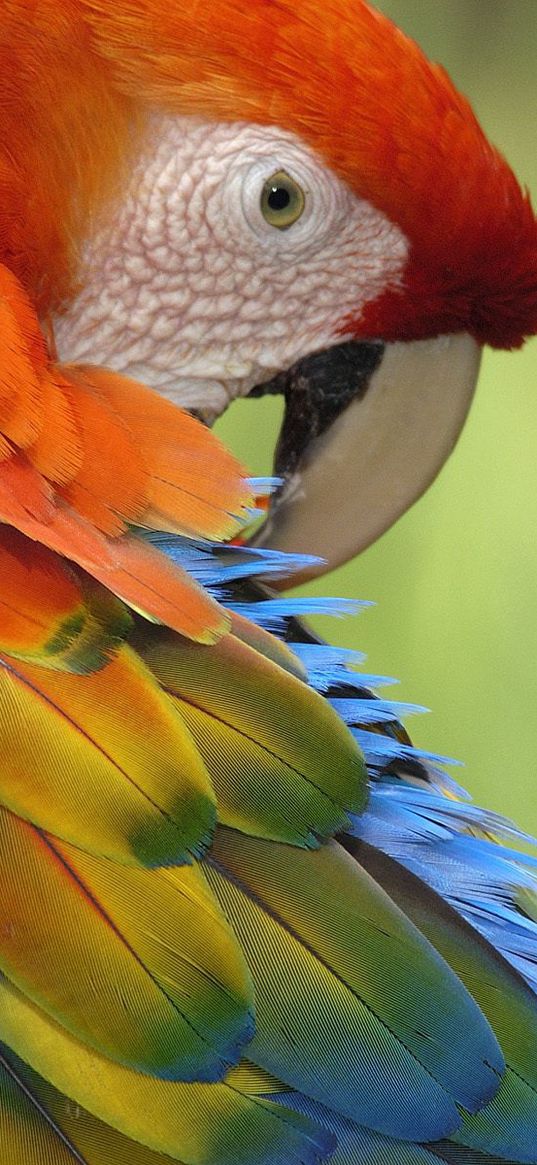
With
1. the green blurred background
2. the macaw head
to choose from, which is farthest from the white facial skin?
the green blurred background

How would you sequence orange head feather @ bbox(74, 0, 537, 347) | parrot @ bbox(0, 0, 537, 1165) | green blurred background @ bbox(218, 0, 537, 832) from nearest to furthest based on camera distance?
parrot @ bbox(0, 0, 537, 1165), orange head feather @ bbox(74, 0, 537, 347), green blurred background @ bbox(218, 0, 537, 832)

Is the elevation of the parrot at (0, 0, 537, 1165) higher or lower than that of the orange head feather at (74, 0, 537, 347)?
lower

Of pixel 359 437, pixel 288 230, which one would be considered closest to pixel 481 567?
pixel 359 437

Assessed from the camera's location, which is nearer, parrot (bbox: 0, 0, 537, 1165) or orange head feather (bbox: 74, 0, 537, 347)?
parrot (bbox: 0, 0, 537, 1165)

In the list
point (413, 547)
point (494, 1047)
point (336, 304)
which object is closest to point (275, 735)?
point (494, 1047)

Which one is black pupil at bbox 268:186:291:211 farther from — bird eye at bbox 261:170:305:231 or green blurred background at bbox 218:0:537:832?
green blurred background at bbox 218:0:537:832

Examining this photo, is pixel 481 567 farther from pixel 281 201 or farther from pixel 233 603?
pixel 233 603

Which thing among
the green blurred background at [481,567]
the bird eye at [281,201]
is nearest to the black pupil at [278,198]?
the bird eye at [281,201]
